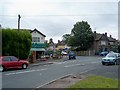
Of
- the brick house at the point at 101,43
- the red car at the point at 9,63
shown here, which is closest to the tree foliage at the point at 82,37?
the brick house at the point at 101,43

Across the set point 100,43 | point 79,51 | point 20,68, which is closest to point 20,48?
point 20,68

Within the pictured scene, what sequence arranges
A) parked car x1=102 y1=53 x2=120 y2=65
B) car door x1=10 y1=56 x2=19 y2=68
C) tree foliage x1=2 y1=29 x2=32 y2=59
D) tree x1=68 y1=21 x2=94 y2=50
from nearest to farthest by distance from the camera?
1. car door x1=10 y1=56 x2=19 y2=68
2. tree foliage x1=2 y1=29 x2=32 y2=59
3. parked car x1=102 y1=53 x2=120 y2=65
4. tree x1=68 y1=21 x2=94 y2=50

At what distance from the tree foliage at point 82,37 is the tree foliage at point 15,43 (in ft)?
188

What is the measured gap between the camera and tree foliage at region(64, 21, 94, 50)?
94750 mm

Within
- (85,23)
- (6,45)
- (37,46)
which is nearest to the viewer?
(6,45)

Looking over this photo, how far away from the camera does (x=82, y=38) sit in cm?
9412

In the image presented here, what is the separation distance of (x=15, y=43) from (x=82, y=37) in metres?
59.7

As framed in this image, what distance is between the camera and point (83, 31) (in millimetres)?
96562

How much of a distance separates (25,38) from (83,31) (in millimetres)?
60175

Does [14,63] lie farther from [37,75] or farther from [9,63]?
[37,75]

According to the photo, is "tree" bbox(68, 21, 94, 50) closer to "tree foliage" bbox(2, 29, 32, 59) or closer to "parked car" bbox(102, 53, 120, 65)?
"tree foliage" bbox(2, 29, 32, 59)

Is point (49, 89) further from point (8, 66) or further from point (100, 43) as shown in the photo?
point (100, 43)

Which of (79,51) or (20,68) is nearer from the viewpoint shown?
(20,68)

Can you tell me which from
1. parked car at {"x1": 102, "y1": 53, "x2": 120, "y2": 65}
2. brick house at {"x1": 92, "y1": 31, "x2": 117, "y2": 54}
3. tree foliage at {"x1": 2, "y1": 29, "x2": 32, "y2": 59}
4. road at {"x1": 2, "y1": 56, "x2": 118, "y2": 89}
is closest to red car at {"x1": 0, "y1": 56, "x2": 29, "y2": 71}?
road at {"x1": 2, "y1": 56, "x2": 118, "y2": 89}
